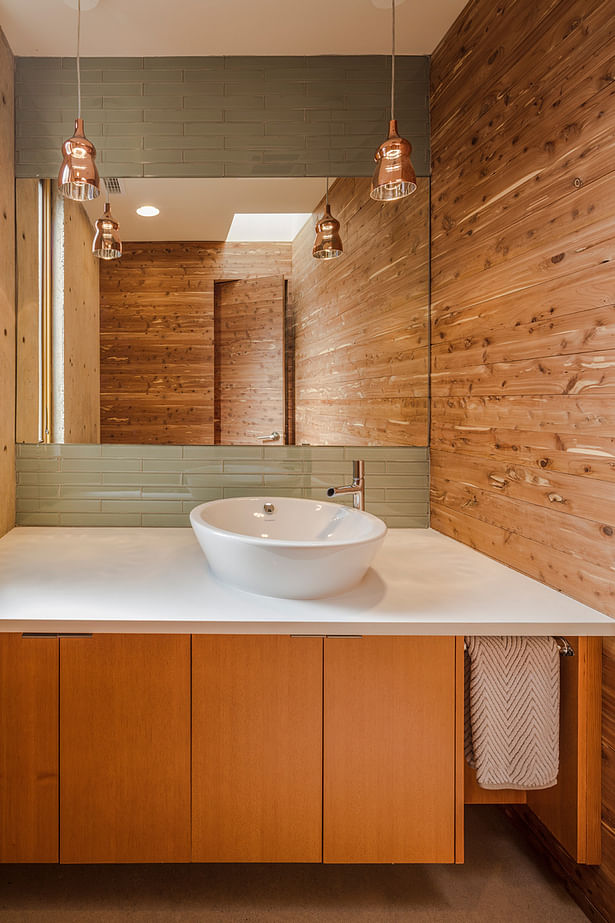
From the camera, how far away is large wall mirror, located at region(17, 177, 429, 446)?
1.97 meters

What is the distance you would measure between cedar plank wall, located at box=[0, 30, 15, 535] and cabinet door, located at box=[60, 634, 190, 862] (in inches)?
38.4

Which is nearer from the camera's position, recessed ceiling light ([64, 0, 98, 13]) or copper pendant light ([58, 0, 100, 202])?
copper pendant light ([58, 0, 100, 202])

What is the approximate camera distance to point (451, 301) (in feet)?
6.06

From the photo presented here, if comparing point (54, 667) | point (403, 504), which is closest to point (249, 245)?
point (403, 504)

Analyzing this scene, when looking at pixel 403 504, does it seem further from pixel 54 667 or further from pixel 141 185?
pixel 141 185

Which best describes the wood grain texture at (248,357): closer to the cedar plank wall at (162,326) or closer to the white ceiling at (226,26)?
the cedar plank wall at (162,326)

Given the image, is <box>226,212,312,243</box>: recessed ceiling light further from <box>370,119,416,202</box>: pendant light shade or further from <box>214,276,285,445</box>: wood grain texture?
<box>370,119,416,202</box>: pendant light shade

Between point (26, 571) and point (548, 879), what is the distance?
1657 millimetres

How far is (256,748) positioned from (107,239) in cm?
179

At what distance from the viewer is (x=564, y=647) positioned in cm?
118

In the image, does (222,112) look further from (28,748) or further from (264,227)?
(28,748)

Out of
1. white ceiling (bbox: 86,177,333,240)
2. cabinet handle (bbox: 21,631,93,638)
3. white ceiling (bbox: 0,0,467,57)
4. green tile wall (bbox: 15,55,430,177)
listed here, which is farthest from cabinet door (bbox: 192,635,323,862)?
white ceiling (bbox: 0,0,467,57)

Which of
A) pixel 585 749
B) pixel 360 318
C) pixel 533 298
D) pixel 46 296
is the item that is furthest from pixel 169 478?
pixel 585 749

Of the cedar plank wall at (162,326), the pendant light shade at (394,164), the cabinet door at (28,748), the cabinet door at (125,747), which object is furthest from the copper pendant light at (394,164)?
the cabinet door at (28,748)
